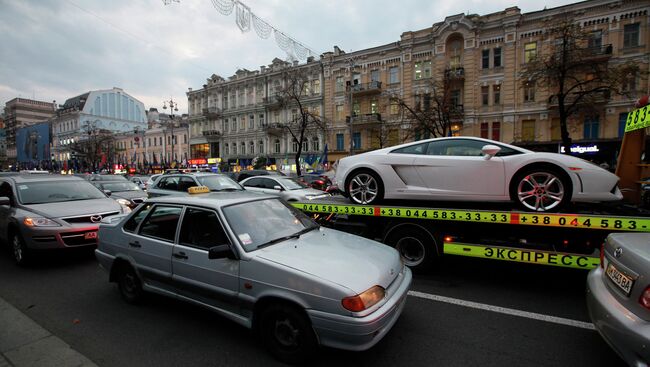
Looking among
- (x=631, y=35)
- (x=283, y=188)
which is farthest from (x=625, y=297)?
(x=631, y=35)

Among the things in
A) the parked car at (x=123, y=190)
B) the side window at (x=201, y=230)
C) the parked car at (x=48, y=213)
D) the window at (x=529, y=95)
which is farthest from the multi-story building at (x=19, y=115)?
the side window at (x=201, y=230)

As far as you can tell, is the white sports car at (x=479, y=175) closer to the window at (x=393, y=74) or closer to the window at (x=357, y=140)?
the window at (x=393, y=74)

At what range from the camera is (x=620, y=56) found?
76.8 feet

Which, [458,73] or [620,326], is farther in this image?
[458,73]

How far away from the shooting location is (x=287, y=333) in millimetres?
2828

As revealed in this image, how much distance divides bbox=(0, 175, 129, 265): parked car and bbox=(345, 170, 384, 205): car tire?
478 centimetres

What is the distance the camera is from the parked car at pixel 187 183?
9.85 meters

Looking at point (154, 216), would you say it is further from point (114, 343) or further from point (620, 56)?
point (620, 56)

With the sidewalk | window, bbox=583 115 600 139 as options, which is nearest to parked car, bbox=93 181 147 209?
the sidewalk

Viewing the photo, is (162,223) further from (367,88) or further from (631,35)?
(631,35)

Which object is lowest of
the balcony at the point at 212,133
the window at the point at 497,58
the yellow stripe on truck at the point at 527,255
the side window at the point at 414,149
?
the yellow stripe on truck at the point at 527,255

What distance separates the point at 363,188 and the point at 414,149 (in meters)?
1.15

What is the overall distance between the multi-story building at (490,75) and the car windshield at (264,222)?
1766 cm

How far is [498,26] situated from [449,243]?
1170 inches
